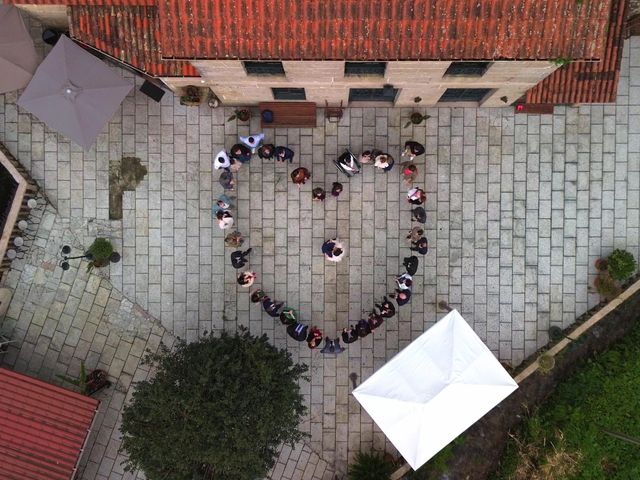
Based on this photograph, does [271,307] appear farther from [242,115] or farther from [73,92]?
[73,92]

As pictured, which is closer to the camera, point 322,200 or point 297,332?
point 297,332

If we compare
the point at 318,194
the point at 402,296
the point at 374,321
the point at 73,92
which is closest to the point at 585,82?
the point at 402,296

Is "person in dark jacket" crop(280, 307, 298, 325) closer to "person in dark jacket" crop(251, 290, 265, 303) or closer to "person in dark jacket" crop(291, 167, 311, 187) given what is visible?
"person in dark jacket" crop(251, 290, 265, 303)

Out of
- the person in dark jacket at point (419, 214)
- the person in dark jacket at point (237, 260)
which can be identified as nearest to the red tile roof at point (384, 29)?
the person in dark jacket at point (419, 214)

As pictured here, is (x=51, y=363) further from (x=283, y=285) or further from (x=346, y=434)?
(x=346, y=434)

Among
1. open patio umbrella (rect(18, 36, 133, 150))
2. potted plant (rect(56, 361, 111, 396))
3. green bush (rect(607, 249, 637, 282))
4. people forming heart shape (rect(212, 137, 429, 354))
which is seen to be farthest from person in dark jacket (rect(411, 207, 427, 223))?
potted plant (rect(56, 361, 111, 396))

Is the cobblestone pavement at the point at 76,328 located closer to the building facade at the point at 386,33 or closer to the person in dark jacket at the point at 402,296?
the person in dark jacket at the point at 402,296
